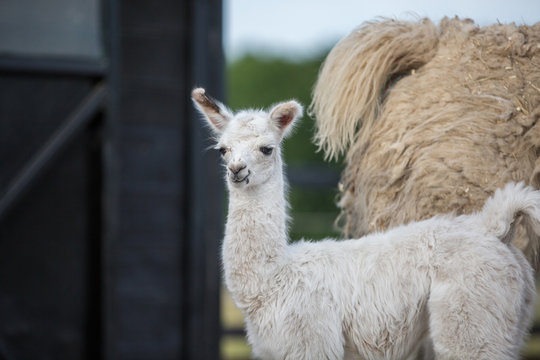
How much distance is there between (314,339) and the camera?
2244 mm

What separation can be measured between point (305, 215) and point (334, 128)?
34.9ft

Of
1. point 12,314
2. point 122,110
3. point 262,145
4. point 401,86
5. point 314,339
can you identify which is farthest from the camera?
point 122,110

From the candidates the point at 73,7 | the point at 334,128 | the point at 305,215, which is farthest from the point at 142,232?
the point at 305,215

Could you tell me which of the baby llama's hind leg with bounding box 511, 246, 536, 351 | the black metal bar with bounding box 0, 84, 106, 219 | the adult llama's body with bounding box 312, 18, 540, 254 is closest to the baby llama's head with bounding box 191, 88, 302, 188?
the adult llama's body with bounding box 312, 18, 540, 254

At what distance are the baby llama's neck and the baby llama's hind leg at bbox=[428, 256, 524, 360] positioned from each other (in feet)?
1.84

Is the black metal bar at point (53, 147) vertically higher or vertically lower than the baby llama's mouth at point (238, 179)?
lower

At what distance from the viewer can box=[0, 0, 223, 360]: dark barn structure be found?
5395 mm

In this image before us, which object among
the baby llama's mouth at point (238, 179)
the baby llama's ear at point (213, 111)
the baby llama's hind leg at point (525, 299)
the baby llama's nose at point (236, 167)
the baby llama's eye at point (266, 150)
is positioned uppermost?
the baby llama's ear at point (213, 111)

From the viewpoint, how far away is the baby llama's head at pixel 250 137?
2389 millimetres

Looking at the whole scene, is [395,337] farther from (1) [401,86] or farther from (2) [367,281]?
(1) [401,86]

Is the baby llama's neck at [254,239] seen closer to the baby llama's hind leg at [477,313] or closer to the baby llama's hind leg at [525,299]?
the baby llama's hind leg at [477,313]

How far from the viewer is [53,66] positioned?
212 inches

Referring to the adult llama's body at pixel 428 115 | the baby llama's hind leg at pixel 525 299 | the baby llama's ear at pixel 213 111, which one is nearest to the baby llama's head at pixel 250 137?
the baby llama's ear at pixel 213 111

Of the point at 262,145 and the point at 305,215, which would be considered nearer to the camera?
the point at 262,145
